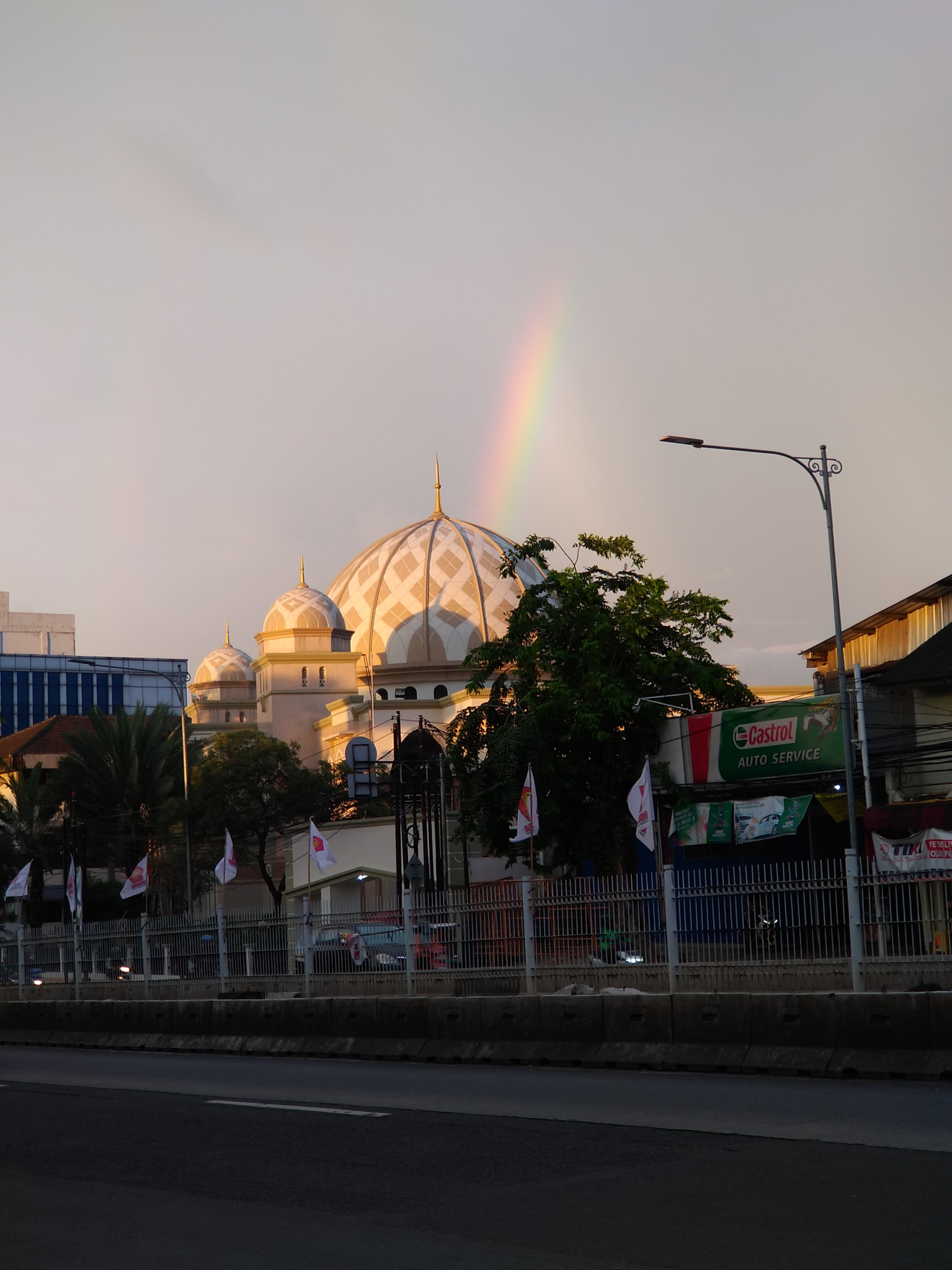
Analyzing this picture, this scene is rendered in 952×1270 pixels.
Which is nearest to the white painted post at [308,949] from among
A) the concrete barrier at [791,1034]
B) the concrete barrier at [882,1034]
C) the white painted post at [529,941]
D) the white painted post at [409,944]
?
the white painted post at [409,944]

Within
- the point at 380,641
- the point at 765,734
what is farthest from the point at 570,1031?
the point at 380,641

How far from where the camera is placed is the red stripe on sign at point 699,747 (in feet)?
114

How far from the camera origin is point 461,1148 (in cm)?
898

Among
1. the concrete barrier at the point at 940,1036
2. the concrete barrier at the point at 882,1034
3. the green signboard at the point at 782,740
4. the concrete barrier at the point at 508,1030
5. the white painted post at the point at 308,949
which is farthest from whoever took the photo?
the green signboard at the point at 782,740

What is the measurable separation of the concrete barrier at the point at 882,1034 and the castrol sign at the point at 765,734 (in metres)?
21.4

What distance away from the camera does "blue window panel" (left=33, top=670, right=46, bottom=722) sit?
122875 mm

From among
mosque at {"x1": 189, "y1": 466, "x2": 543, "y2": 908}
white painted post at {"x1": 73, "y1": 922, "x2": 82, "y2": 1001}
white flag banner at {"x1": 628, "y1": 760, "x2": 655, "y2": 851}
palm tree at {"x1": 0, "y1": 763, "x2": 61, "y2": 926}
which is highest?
mosque at {"x1": 189, "y1": 466, "x2": 543, "y2": 908}

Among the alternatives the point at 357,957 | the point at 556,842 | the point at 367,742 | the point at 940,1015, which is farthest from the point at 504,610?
the point at 940,1015

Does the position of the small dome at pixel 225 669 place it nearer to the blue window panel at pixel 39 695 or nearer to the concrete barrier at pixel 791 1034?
the blue window panel at pixel 39 695

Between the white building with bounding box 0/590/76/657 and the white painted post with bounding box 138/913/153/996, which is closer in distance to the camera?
the white painted post with bounding box 138/913/153/996

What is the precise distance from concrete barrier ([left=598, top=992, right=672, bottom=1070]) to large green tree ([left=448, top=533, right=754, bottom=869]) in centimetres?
1748

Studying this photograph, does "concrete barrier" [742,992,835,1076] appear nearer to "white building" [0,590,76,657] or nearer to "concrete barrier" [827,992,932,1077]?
"concrete barrier" [827,992,932,1077]

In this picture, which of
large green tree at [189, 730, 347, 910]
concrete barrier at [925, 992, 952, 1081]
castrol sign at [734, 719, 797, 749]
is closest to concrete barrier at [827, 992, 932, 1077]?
concrete barrier at [925, 992, 952, 1081]

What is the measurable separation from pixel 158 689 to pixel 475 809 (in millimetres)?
90143
